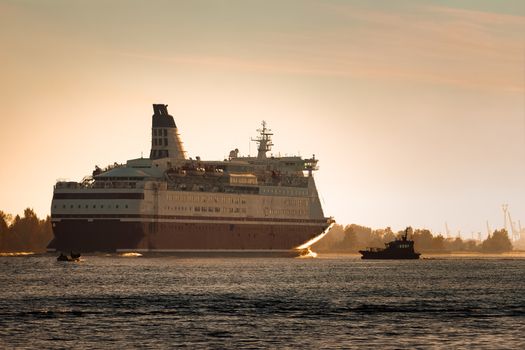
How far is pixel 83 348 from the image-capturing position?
3280 inches

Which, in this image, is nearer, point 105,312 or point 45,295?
point 105,312

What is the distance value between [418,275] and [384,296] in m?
50.2

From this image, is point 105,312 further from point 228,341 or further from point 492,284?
point 492,284

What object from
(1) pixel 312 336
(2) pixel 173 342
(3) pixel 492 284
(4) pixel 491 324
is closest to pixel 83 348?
(2) pixel 173 342

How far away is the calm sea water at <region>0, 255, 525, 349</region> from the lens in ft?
289

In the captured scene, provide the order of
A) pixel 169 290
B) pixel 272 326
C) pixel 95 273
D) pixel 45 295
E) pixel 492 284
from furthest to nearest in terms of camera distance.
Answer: pixel 95 273
pixel 492 284
pixel 169 290
pixel 45 295
pixel 272 326

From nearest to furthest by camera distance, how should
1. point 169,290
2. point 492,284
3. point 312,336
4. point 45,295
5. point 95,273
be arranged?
point 312,336 < point 45,295 < point 169,290 < point 492,284 < point 95,273

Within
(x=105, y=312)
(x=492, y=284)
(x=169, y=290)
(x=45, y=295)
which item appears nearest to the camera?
(x=105, y=312)

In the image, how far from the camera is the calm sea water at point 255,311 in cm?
8800

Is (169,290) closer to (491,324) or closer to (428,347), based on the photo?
(491,324)

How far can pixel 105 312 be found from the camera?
10644cm

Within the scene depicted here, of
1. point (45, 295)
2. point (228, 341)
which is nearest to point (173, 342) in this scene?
point (228, 341)

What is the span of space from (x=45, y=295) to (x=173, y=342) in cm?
3981

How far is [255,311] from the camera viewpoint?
108375 mm
